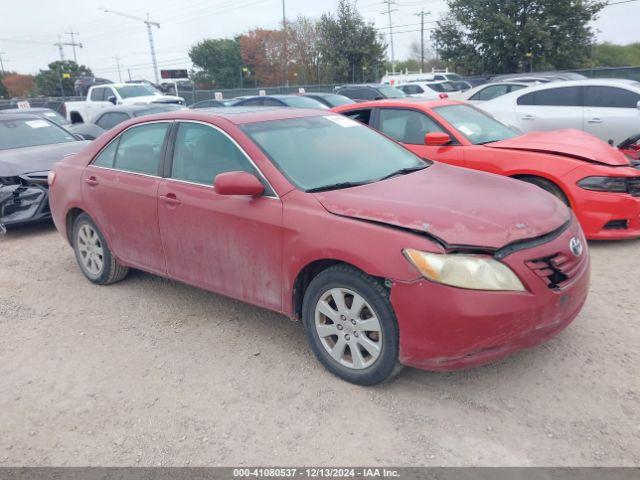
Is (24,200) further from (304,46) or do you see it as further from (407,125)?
(304,46)

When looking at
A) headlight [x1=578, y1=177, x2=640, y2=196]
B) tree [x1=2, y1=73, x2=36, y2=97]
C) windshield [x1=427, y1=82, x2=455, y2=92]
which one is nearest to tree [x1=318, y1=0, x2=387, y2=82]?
windshield [x1=427, y1=82, x2=455, y2=92]

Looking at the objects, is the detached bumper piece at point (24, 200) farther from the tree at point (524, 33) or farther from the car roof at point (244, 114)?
the tree at point (524, 33)

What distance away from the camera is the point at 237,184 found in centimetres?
338

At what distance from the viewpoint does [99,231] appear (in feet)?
15.9

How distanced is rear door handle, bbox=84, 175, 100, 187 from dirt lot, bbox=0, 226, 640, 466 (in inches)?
46.1

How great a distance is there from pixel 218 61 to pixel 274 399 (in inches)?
2843

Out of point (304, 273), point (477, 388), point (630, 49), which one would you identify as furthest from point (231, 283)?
point (630, 49)

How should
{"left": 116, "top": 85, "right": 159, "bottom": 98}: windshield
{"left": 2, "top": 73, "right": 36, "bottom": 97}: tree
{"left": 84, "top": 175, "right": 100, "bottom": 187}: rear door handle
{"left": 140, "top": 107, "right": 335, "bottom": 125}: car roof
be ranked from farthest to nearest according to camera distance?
{"left": 2, "top": 73, "right": 36, "bottom": 97}: tree → {"left": 116, "top": 85, "right": 159, "bottom": 98}: windshield → {"left": 84, "top": 175, "right": 100, "bottom": 187}: rear door handle → {"left": 140, "top": 107, "right": 335, "bottom": 125}: car roof

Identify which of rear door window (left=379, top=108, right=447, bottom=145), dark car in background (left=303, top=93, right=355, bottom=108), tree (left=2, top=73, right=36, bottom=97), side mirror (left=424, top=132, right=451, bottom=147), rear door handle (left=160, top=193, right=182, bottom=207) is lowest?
rear door handle (left=160, top=193, right=182, bottom=207)

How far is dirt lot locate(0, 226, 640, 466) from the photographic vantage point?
2.71m

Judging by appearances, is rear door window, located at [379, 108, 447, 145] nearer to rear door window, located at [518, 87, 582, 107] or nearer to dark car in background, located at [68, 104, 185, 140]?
rear door window, located at [518, 87, 582, 107]

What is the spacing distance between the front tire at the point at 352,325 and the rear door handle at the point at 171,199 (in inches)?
52.3

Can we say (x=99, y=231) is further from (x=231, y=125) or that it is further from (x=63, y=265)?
(x=231, y=125)

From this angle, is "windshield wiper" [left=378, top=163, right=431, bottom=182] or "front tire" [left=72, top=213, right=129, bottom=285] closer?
"windshield wiper" [left=378, top=163, right=431, bottom=182]
